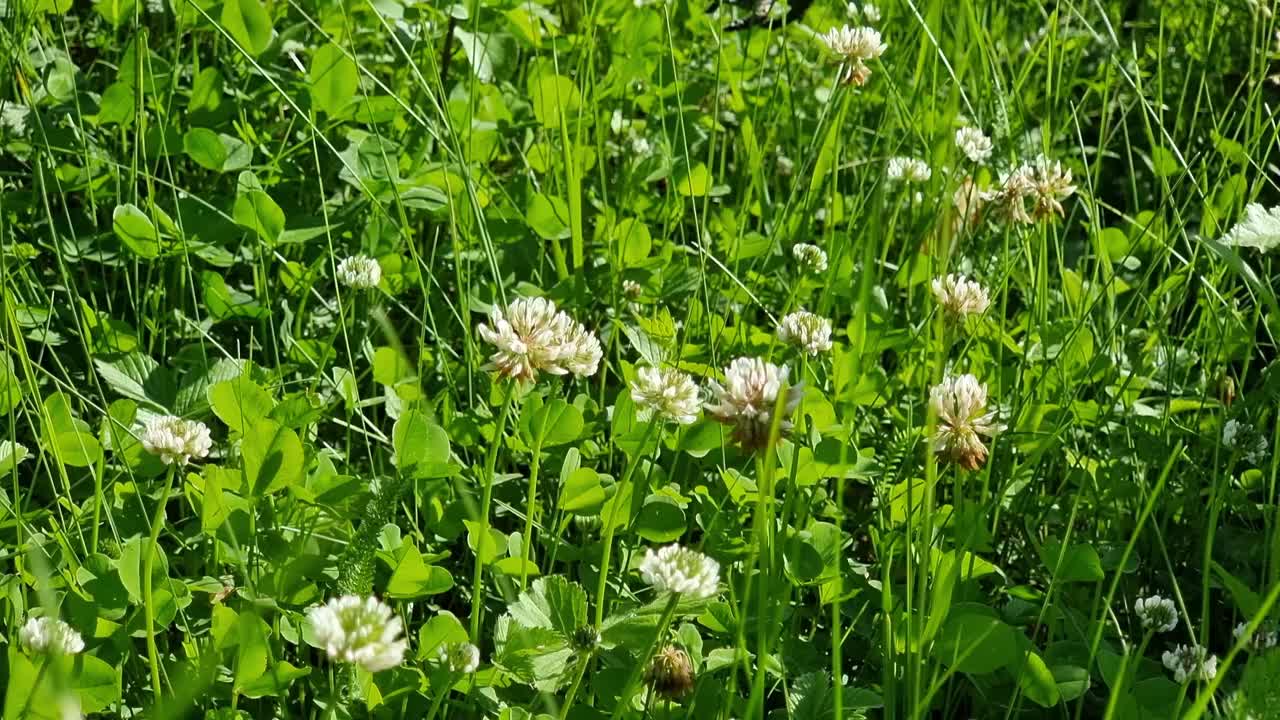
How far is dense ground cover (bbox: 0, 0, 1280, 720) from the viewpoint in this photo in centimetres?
122

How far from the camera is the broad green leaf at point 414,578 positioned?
1.27 m

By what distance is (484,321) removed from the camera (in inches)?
75.4

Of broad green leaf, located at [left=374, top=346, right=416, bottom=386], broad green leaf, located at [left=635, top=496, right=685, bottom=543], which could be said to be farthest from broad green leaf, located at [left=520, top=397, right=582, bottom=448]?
broad green leaf, located at [left=374, top=346, right=416, bottom=386]

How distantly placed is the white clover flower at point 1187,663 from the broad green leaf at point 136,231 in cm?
123

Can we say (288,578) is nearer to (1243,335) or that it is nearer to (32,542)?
(32,542)

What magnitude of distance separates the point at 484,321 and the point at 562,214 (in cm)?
19

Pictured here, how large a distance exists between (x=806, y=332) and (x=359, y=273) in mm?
545

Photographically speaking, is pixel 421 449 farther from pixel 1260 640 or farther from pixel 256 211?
pixel 1260 640

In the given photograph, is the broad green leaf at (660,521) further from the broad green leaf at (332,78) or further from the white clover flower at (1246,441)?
the broad green leaf at (332,78)

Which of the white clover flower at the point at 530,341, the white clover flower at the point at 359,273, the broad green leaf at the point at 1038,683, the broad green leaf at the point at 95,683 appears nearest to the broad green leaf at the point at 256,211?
the white clover flower at the point at 359,273

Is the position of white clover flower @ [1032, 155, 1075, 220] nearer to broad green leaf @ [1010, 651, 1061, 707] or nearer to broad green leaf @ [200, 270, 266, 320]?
broad green leaf @ [1010, 651, 1061, 707]

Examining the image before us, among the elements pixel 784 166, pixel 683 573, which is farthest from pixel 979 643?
pixel 784 166

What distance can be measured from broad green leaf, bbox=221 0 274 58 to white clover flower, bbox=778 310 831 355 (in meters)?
0.88

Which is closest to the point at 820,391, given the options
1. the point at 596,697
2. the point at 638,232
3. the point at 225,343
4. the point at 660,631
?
the point at 638,232
